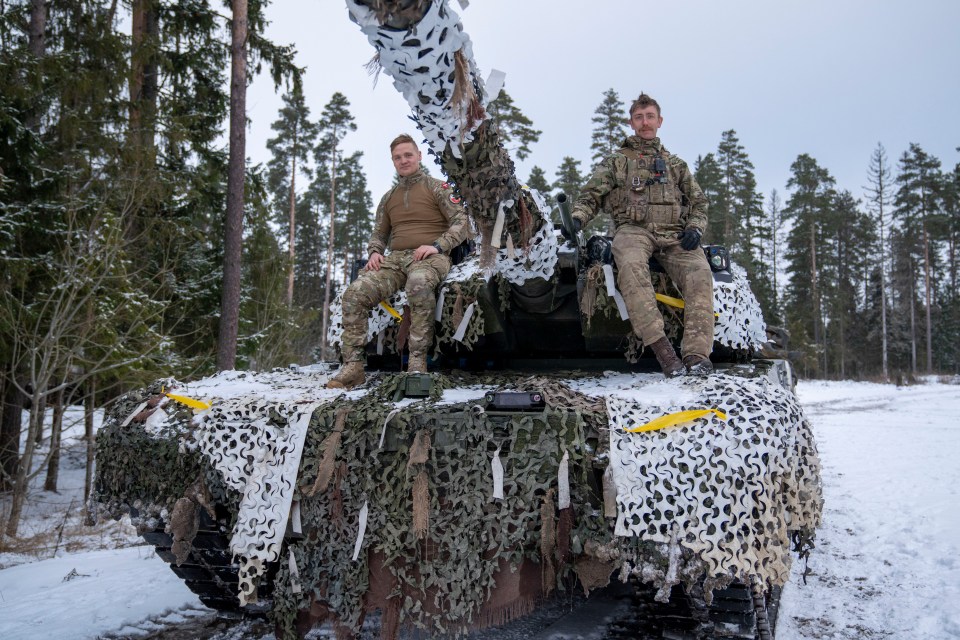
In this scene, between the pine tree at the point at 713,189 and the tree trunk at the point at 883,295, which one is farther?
the tree trunk at the point at 883,295

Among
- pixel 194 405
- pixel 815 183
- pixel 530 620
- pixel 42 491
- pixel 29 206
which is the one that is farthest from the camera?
pixel 815 183

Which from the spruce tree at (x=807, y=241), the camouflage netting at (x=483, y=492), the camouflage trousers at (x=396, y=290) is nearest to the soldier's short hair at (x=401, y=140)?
the camouflage trousers at (x=396, y=290)

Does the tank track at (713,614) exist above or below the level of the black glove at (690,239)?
below

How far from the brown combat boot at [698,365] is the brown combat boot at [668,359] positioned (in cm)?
4

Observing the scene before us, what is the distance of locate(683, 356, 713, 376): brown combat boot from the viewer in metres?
3.15

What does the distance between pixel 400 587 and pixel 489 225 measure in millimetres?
1557

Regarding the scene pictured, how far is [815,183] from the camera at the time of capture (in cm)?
3572

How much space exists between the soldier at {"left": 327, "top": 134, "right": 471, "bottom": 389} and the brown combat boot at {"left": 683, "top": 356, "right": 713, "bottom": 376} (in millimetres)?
1295

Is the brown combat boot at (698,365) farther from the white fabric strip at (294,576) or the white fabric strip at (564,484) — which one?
the white fabric strip at (294,576)

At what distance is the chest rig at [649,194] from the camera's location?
150 inches

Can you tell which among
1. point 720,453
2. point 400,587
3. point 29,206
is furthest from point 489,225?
point 29,206

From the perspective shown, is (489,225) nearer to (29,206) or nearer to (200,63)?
(29,206)

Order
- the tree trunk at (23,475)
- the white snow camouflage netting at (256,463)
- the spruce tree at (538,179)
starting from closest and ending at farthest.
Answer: the white snow camouflage netting at (256,463), the tree trunk at (23,475), the spruce tree at (538,179)

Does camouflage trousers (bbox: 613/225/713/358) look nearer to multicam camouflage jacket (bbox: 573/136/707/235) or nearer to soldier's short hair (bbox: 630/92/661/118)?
multicam camouflage jacket (bbox: 573/136/707/235)
